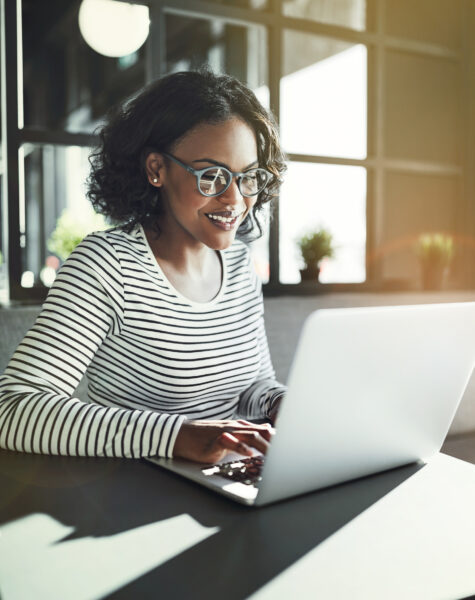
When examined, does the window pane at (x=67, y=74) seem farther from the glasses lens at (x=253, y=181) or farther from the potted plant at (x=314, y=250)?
the glasses lens at (x=253, y=181)

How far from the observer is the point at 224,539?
66 cm

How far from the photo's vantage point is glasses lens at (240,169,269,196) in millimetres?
1301

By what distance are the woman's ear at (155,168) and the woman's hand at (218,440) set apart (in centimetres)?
64

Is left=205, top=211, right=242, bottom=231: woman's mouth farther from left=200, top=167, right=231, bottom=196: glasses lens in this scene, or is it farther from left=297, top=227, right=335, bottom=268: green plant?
left=297, top=227, right=335, bottom=268: green plant

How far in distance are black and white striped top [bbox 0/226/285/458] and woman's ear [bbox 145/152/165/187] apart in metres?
0.11

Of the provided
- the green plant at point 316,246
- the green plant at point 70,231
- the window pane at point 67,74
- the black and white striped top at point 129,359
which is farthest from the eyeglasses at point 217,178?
the window pane at point 67,74

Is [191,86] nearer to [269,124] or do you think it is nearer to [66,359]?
[269,124]

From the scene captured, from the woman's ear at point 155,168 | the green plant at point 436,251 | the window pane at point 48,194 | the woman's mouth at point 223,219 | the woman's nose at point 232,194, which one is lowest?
the green plant at point 436,251

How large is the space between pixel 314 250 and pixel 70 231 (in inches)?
45.3

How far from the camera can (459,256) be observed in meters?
3.67

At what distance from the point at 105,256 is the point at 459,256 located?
115 inches

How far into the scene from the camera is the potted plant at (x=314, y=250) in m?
2.93

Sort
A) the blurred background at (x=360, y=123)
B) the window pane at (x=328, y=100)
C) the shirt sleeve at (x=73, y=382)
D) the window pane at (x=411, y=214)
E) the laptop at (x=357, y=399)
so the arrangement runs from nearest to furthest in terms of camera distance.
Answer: the laptop at (x=357, y=399) → the shirt sleeve at (x=73, y=382) → the blurred background at (x=360, y=123) → the window pane at (x=328, y=100) → the window pane at (x=411, y=214)

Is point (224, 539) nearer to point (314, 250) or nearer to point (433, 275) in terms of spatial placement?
point (314, 250)
